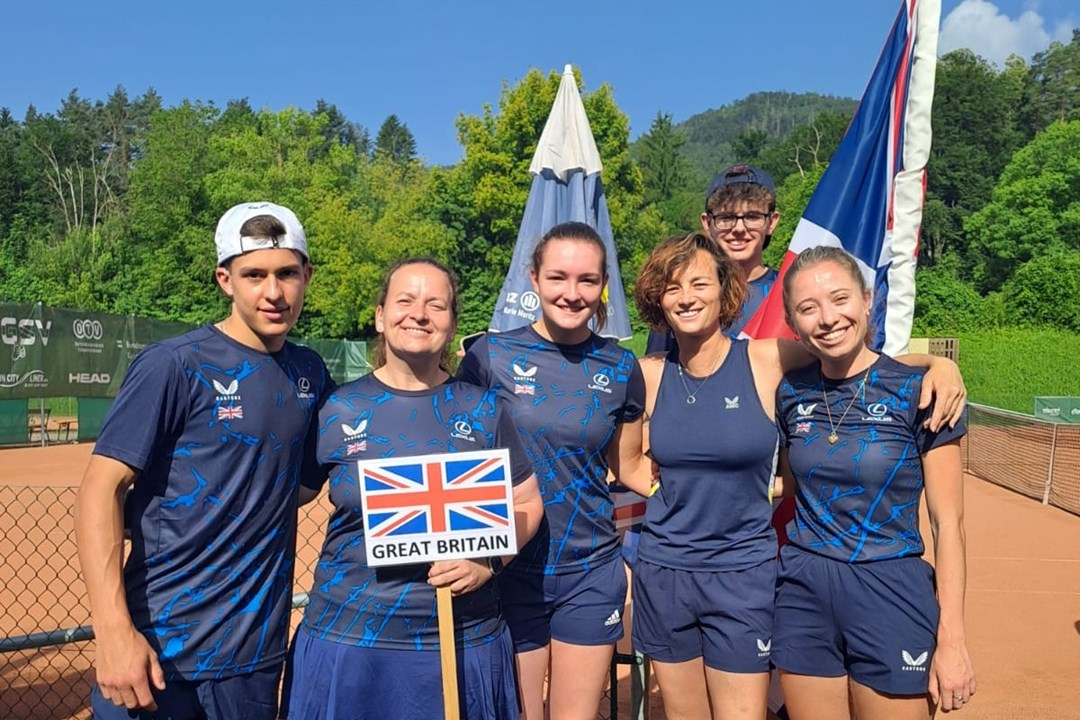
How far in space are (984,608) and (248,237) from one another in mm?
7728

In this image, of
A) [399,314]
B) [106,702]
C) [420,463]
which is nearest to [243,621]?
[106,702]

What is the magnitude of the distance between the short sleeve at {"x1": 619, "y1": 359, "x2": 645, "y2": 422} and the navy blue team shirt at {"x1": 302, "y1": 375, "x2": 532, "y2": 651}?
2.03ft

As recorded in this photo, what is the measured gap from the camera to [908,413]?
9.68ft

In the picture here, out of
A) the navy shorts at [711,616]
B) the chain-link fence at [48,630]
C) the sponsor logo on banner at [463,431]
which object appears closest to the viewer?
the sponsor logo on banner at [463,431]

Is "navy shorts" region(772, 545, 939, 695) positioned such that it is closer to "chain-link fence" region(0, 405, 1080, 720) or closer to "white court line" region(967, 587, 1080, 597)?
"chain-link fence" region(0, 405, 1080, 720)

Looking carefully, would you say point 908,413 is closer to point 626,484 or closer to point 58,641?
point 626,484

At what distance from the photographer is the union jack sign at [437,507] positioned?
2613mm

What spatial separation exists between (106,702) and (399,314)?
148cm

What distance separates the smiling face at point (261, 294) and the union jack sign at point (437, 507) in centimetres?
58

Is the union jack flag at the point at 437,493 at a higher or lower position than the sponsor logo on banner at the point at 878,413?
lower

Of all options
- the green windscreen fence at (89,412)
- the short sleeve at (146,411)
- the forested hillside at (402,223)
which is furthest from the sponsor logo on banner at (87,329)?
the short sleeve at (146,411)

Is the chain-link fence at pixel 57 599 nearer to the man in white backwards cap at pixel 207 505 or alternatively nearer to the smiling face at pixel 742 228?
the man in white backwards cap at pixel 207 505

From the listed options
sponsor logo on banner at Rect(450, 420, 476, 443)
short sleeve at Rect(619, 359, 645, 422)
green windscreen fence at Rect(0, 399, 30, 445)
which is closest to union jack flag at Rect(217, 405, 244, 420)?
sponsor logo on banner at Rect(450, 420, 476, 443)

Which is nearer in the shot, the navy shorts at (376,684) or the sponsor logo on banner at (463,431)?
the navy shorts at (376,684)
